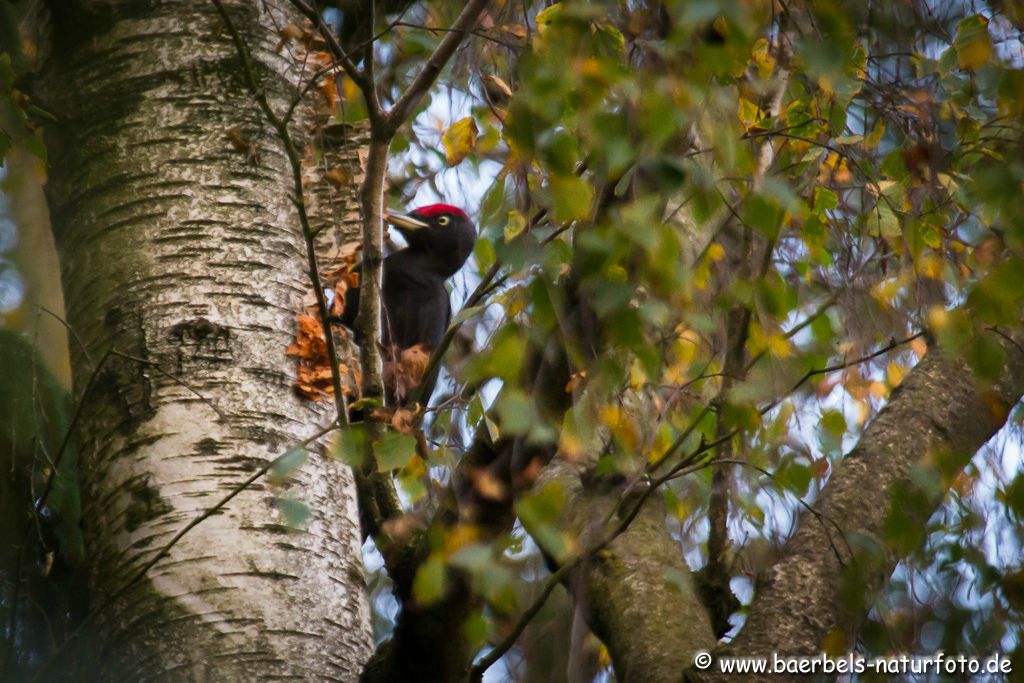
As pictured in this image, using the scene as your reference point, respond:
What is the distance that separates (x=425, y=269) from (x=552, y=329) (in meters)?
3.55

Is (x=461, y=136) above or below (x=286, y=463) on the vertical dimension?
above

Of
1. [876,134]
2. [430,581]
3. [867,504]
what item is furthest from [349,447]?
[876,134]

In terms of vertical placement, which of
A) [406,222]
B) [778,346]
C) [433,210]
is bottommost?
[778,346]

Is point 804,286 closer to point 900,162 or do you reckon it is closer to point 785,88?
point 785,88

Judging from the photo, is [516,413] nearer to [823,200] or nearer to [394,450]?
[394,450]

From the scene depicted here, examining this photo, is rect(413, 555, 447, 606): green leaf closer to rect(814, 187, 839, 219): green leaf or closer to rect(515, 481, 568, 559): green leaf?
rect(515, 481, 568, 559): green leaf

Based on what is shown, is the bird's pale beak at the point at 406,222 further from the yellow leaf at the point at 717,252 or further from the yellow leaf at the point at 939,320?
the yellow leaf at the point at 939,320

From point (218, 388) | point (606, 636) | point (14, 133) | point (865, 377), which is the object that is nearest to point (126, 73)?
point (14, 133)

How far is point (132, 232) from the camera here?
2.49 metres

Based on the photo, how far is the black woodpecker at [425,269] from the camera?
4945 mm

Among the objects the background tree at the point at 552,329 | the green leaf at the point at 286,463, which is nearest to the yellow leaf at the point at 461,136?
the background tree at the point at 552,329

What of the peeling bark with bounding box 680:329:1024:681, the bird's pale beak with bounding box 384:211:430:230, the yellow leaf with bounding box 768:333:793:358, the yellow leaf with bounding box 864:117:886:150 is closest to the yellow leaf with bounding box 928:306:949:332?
the peeling bark with bounding box 680:329:1024:681

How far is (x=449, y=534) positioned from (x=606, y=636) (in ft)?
3.32

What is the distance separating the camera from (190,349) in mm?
2340
